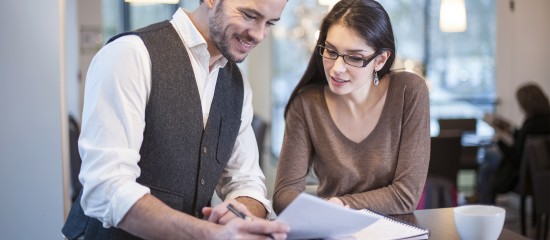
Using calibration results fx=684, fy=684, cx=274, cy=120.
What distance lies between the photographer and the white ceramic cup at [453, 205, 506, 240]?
1433 mm

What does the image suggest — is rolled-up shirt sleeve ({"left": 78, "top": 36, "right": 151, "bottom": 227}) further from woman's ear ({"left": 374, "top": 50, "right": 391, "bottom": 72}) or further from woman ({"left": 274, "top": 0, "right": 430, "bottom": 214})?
woman's ear ({"left": 374, "top": 50, "right": 391, "bottom": 72})

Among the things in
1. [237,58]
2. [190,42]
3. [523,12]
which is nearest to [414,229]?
[237,58]

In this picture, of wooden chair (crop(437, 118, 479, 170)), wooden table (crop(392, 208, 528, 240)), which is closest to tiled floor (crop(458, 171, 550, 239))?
wooden chair (crop(437, 118, 479, 170))

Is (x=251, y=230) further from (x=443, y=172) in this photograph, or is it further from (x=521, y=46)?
(x=521, y=46)

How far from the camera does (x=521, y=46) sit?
729 cm

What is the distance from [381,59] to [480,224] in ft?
2.23

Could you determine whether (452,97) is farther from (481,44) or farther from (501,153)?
(501,153)

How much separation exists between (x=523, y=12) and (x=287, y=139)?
19.5 ft

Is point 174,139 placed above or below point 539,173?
above

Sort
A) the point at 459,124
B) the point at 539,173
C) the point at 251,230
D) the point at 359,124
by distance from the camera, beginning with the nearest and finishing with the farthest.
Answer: the point at 251,230
the point at 359,124
the point at 539,173
the point at 459,124

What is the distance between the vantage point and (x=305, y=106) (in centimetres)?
202

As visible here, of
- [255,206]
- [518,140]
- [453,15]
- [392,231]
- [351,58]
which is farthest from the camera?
[518,140]

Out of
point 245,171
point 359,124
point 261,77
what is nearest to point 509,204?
point 261,77

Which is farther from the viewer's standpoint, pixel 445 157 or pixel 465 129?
pixel 465 129
